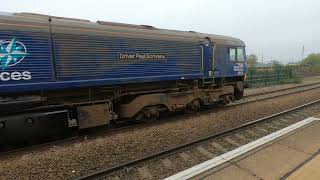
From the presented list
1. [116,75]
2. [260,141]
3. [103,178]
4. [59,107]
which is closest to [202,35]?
[116,75]

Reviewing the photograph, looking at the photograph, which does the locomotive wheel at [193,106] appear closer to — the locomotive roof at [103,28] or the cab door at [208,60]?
the cab door at [208,60]

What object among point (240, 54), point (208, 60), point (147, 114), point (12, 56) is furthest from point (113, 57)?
point (240, 54)

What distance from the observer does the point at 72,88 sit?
8328mm

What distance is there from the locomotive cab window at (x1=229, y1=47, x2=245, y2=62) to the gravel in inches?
142

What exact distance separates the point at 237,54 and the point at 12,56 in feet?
34.1

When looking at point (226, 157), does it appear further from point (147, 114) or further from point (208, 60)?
point (208, 60)

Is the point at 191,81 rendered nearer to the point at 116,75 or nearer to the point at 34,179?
the point at 116,75

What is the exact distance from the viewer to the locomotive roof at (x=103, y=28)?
7.50 m

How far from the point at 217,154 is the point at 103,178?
302cm

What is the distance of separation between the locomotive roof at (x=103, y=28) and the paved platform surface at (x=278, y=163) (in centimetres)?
522

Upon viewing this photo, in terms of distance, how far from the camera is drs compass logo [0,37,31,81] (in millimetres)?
6805

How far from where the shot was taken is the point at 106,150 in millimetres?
7465

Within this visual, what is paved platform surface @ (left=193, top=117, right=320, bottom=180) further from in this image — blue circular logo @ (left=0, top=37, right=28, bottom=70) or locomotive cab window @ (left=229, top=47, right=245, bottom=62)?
locomotive cab window @ (left=229, top=47, right=245, bottom=62)

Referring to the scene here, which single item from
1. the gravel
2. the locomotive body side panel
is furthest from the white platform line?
the locomotive body side panel
